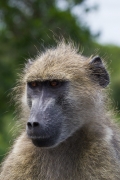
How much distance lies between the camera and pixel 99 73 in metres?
8.11

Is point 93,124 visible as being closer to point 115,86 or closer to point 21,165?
point 21,165

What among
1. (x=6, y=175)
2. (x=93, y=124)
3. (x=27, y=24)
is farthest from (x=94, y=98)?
(x=27, y=24)

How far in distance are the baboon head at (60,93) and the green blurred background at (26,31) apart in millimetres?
5823

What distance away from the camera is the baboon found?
759 centimetres

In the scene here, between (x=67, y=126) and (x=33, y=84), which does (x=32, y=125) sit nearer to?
(x=67, y=126)

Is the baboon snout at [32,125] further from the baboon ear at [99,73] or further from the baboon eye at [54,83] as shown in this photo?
the baboon ear at [99,73]

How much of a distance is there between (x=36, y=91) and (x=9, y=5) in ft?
32.4

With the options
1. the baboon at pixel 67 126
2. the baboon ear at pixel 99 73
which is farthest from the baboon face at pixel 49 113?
the baboon ear at pixel 99 73

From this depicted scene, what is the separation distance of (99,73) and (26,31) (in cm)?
854

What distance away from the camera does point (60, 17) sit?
1616 cm

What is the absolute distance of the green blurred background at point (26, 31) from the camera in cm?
1459

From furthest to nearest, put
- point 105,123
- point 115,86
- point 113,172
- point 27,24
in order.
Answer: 1. point 115,86
2. point 27,24
3. point 105,123
4. point 113,172

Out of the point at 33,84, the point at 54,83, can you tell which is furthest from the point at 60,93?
the point at 33,84

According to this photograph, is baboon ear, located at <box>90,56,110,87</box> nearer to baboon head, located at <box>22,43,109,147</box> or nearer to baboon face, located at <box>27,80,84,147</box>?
baboon head, located at <box>22,43,109,147</box>
